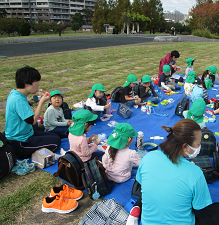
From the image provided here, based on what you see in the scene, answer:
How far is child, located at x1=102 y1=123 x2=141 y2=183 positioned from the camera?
2.68 metres

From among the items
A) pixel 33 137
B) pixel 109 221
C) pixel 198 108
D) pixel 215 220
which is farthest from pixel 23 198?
pixel 198 108

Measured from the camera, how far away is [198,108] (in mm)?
3816

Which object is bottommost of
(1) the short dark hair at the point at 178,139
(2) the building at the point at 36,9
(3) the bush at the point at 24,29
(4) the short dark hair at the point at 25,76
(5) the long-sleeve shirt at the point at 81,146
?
(5) the long-sleeve shirt at the point at 81,146

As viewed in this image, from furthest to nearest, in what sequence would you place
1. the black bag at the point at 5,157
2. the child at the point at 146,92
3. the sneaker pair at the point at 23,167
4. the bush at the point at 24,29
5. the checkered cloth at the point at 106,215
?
the bush at the point at 24,29, the child at the point at 146,92, the sneaker pair at the point at 23,167, the black bag at the point at 5,157, the checkered cloth at the point at 106,215

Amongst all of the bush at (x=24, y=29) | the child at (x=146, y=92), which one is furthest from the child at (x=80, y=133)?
the bush at (x=24, y=29)

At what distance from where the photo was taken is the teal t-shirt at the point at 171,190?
1647 mm

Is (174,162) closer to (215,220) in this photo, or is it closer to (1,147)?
(215,220)

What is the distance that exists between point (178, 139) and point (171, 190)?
1.48 feet

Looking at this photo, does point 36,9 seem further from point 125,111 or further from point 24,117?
point 24,117

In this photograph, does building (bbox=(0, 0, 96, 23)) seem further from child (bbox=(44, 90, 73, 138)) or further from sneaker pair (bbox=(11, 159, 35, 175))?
sneaker pair (bbox=(11, 159, 35, 175))

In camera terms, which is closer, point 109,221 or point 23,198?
point 109,221

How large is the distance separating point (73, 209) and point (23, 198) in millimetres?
792

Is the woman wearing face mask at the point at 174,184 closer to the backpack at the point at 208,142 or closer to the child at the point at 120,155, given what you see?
the child at the point at 120,155

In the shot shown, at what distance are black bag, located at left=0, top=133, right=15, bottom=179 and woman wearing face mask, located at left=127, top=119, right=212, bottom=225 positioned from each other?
2.33m
